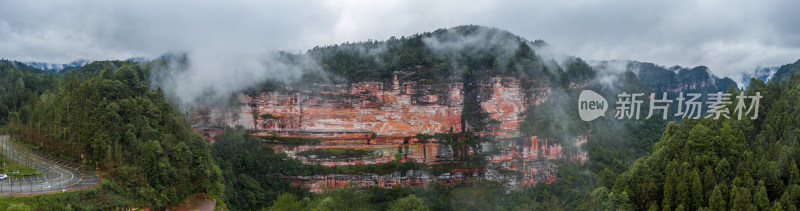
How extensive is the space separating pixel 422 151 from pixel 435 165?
2.44 meters

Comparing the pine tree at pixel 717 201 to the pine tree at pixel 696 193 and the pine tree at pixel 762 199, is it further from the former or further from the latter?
the pine tree at pixel 762 199

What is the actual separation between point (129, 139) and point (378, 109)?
103 ft

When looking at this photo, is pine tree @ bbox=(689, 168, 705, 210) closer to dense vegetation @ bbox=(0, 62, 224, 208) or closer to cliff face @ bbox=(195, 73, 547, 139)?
cliff face @ bbox=(195, 73, 547, 139)

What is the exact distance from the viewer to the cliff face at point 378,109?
61.6 meters

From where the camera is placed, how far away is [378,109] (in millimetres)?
63312

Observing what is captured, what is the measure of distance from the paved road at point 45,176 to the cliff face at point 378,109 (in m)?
22.0

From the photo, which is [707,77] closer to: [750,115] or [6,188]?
[750,115]

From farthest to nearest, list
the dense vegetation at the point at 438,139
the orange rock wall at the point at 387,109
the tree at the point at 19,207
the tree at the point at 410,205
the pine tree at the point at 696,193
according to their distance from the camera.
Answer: the orange rock wall at the point at 387,109, the tree at the point at 410,205, the dense vegetation at the point at 438,139, the pine tree at the point at 696,193, the tree at the point at 19,207

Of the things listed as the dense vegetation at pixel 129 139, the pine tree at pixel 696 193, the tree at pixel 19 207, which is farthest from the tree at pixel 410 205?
the tree at pixel 19 207

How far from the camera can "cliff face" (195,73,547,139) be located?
61.6 m

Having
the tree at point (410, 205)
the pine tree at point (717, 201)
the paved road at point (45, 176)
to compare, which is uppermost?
the paved road at point (45, 176)

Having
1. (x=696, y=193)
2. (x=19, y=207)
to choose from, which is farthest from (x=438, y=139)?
(x=19, y=207)

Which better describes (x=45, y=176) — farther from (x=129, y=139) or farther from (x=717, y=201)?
(x=717, y=201)

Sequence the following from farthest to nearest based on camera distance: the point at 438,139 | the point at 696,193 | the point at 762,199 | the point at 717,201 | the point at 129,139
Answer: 1. the point at 438,139
2. the point at 129,139
3. the point at 696,193
4. the point at 717,201
5. the point at 762,199
